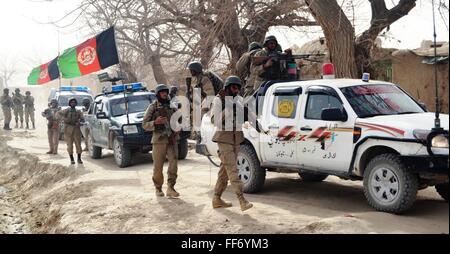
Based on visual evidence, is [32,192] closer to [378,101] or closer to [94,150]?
[94,150]

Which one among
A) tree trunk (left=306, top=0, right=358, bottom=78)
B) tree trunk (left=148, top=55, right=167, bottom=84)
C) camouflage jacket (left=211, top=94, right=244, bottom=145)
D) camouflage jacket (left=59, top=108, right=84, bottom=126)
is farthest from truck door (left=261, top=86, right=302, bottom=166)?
tree trunk (left=148, top=55, right=167, bottom=84)

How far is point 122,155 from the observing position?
12.1 m

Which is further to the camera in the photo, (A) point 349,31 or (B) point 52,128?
(B) point 52,128

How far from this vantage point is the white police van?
5855 mm

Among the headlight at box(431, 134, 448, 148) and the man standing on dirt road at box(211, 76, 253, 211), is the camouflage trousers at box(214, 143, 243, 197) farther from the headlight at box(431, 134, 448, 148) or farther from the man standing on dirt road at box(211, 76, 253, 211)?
the headlight at box(431, 134, 448, 148)

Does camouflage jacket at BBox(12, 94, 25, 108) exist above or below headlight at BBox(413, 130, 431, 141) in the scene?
above

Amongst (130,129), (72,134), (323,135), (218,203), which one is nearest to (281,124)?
(323,135)

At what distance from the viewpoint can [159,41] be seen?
792 inches

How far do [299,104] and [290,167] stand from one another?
93 cm

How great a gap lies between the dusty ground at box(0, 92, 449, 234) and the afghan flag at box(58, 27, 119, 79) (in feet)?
9.78

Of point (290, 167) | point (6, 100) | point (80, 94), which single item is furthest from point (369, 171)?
point (6, 100)

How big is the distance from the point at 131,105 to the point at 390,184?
8317mm

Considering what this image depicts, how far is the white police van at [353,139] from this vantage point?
5855 mm

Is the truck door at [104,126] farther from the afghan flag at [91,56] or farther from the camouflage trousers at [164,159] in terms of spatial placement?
the camouflage trousers at [164,159]
